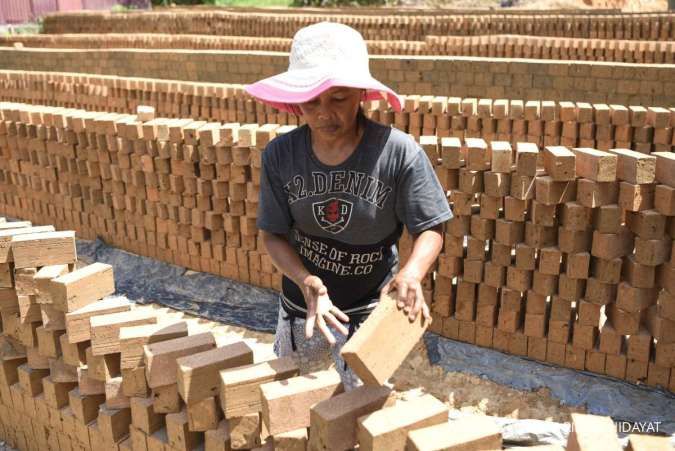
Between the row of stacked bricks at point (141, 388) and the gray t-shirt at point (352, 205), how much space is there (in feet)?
1.34

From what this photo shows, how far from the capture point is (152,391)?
9.54 ft

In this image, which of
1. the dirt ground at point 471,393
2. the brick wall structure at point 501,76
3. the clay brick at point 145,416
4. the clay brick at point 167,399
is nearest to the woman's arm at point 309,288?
the clay brick at point 167,399

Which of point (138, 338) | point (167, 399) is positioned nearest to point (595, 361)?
point (167, 399)

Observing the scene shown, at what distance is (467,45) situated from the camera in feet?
41.3

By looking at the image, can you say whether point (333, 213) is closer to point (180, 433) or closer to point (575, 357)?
point (180, 433)

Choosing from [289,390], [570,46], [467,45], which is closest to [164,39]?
[467,45]

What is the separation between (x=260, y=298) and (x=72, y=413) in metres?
2.68

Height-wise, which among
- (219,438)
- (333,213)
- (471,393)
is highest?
(333,213)

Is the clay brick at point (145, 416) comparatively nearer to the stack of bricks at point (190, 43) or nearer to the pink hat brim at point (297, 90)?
the pink hat brim at point (297, 90)

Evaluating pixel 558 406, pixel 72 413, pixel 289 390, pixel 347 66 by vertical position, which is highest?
pixel 347 66

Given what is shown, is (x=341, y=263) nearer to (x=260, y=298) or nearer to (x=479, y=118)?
(x=260, y=298)

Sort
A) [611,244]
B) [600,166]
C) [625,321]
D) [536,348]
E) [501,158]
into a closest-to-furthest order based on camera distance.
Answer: [600,166], [611,244], [625,321], [501,158], [536,348]

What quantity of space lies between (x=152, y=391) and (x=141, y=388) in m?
0.05

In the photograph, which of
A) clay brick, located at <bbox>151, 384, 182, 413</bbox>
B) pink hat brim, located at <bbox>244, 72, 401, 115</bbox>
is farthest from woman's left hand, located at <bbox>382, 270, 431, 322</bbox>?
clay brick, located at <bbox>151, 384, 182, 413</bbox>
